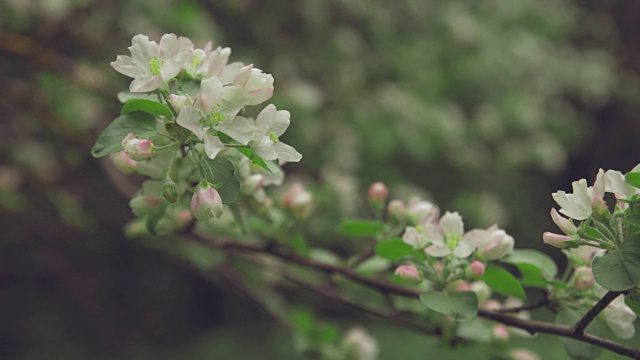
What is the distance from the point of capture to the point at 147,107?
81 cm

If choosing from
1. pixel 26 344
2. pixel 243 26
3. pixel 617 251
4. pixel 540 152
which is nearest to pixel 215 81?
pixel 617 251

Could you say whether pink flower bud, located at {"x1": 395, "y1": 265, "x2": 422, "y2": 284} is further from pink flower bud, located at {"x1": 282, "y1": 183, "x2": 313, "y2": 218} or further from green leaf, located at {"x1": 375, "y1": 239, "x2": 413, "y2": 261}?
pink flower bud, located at {"x1": 282, "y1": 183, "x2": 313, "y2": 218}

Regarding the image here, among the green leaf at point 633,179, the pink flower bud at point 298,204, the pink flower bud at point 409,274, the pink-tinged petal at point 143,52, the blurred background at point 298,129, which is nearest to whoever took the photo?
A: the green leaf at point 633,179

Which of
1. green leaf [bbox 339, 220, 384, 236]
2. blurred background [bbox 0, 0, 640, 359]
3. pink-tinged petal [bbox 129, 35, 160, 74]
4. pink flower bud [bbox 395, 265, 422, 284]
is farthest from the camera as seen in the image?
blurred background [bbox 0, 0, 640, 359]

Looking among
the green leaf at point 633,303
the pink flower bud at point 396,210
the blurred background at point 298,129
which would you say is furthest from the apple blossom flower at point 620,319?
the blurred background at point 298,129

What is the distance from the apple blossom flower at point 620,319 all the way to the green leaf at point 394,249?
0.31m

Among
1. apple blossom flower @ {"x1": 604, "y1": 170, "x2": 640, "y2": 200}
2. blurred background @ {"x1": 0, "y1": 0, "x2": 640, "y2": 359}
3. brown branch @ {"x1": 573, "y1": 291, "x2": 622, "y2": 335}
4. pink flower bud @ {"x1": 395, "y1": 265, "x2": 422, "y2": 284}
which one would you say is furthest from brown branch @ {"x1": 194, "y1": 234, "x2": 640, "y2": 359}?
blurred background @ {"x1": 0, "y1": 0, "x2": 640, "y2": 359}

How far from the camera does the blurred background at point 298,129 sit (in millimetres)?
2498

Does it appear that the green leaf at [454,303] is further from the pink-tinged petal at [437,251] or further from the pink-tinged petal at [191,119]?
the pink-tinged petal at [191,119]

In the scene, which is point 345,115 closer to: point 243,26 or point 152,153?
point 243,26

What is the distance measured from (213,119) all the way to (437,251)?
1.30ft

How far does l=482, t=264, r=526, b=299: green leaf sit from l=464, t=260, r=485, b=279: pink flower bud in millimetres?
49

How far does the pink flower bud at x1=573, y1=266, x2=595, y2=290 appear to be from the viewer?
36.4 inches

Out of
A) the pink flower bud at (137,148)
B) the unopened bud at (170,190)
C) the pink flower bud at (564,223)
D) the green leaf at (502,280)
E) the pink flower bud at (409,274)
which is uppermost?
the pink flower bud at (564,223)
